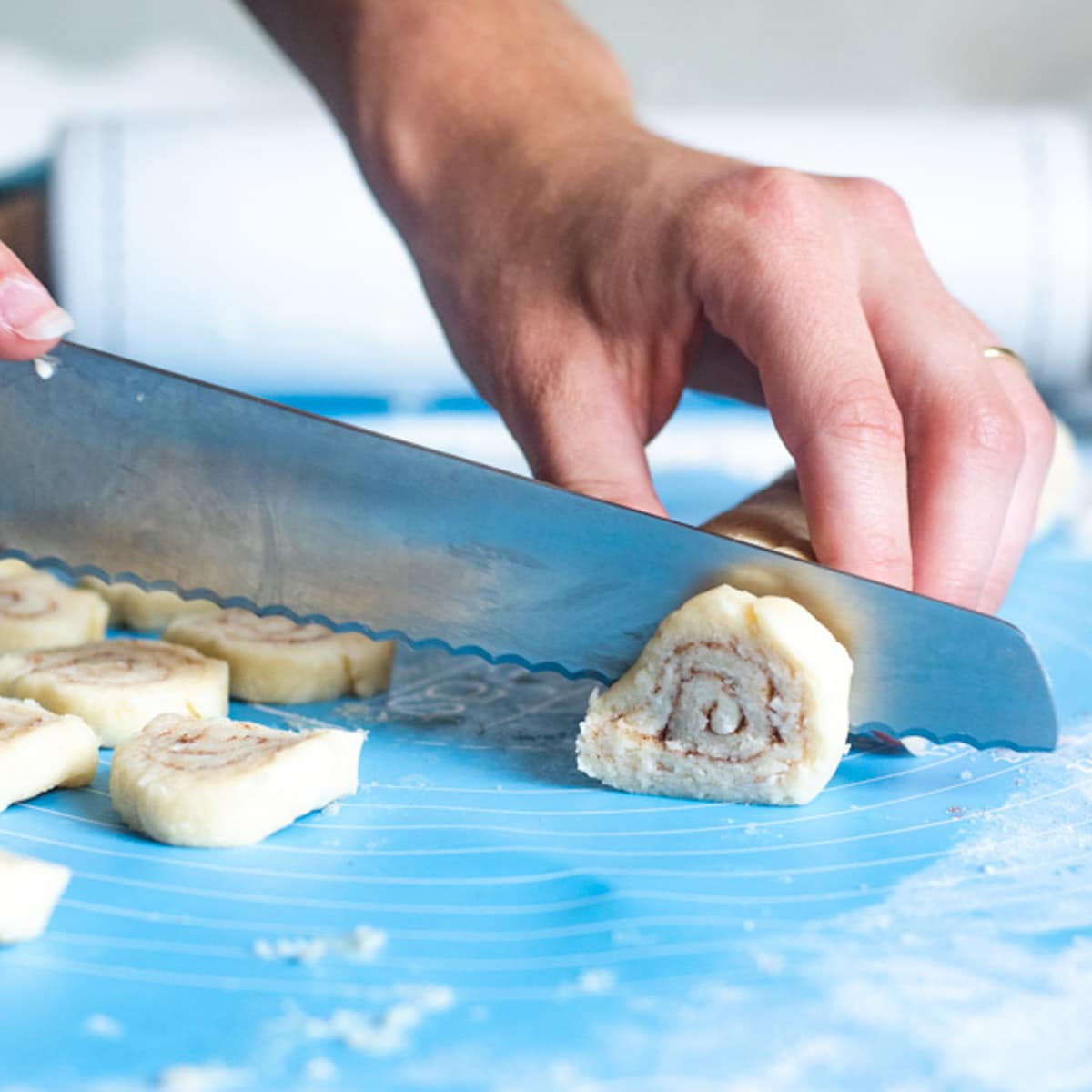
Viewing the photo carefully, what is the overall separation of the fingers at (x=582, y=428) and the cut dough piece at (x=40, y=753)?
686mm

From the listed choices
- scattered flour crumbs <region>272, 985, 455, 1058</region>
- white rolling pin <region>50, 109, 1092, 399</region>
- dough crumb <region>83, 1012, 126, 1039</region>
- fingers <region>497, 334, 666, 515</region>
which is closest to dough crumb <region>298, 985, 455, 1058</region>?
scattered flour crumbs <region>272, 985, 455, 1058</region>

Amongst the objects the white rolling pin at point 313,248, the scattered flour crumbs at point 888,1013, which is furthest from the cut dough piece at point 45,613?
the white rolling pin at point 313,248

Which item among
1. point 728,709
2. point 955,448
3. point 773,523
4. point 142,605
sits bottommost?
point 142,605

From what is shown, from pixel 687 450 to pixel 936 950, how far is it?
2.25 m

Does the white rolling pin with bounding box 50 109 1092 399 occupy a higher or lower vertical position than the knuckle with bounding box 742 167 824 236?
lower

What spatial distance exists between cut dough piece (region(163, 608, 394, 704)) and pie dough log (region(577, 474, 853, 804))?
408mm

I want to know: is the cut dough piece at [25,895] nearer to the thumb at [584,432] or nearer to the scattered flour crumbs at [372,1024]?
the scattered flour crumbs at [372,1024]

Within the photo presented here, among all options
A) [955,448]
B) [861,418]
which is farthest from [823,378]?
[955,448]

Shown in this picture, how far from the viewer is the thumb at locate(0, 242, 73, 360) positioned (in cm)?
160

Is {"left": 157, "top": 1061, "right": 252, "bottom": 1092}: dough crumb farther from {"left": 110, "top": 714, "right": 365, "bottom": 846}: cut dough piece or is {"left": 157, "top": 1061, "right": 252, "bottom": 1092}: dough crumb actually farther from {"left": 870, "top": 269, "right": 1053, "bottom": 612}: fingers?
{"left": 870, "top": 269, "right": 1053, "bottom": 612}: fingers

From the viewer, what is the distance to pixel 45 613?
80.6 inches

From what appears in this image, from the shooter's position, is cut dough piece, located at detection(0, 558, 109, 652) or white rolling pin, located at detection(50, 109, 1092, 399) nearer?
cut dough piece, located at detection(0, 558, 109, 652)

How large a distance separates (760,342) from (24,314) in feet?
2.84

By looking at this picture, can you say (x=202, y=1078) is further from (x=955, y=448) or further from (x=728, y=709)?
(x=955, y=448)
